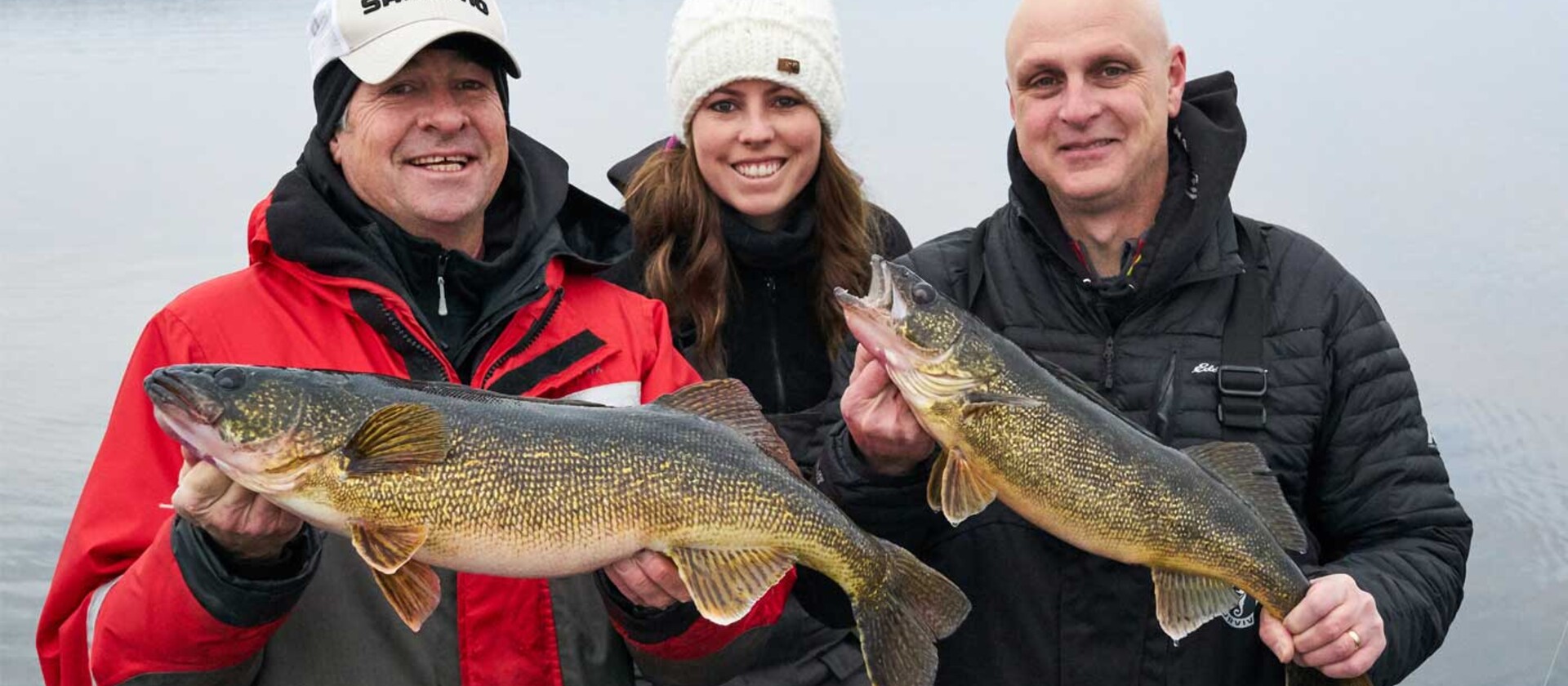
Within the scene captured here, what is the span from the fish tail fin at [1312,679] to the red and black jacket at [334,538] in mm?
1265

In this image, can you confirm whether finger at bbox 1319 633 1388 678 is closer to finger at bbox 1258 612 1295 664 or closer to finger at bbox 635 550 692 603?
finger at bbox 1258 612 1295 664

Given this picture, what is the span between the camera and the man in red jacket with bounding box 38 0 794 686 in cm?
279

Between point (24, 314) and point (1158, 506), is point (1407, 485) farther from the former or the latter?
point (24, 314)

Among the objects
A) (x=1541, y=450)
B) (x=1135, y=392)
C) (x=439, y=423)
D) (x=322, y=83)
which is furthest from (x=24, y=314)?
(x=1541, y=450)

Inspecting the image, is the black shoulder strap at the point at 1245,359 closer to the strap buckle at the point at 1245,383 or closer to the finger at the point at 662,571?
the strap buckle at the point at 1245,383

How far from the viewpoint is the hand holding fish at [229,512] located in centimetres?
261

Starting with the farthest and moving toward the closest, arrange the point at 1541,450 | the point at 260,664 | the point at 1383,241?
1. the point at 1383,241
2. the point at 1541,450
3. the point at 260,664

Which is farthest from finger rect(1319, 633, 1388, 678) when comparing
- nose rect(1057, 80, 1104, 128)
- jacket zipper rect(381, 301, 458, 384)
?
jacket zipper rect(381, 301, 458, 384)

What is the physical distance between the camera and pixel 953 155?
1089 cm

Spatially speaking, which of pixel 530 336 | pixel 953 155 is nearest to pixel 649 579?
pixel 530 336

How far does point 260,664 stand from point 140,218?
7923mm

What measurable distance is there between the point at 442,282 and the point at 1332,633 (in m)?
2.33

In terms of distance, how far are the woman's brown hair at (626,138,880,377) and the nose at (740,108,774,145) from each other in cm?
26

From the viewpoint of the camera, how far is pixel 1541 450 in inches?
287
